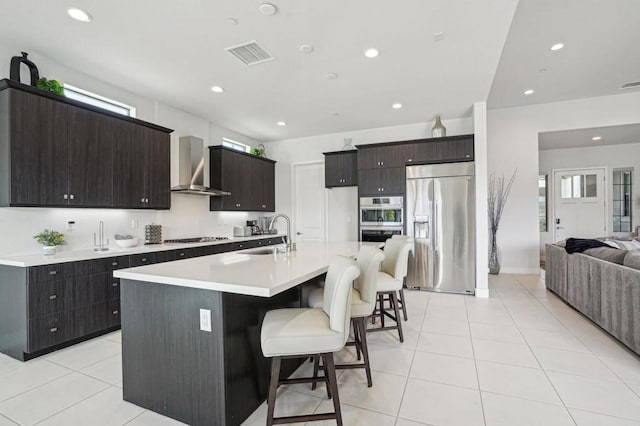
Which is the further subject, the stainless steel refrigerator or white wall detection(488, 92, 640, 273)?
white wall detection(488, 92, 640, 273)

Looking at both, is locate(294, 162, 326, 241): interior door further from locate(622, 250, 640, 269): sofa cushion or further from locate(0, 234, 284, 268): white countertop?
locate(622, 250, 640, 269): sofa cushion

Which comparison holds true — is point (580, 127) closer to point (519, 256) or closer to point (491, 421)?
point (519, 256)

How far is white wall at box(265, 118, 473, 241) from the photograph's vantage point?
17.9 ft

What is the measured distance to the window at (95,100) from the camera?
3.34m

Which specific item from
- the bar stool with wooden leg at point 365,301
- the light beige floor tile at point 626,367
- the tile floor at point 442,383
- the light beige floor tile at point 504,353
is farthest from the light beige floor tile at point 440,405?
the light beige floor tile at point 626,367

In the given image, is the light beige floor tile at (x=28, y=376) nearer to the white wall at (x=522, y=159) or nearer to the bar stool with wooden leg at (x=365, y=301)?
the bar stool with wooden leg at (x=365, y=301)

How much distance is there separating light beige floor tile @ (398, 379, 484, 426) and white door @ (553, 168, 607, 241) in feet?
21.6

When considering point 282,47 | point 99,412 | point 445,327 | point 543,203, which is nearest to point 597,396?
point 445,327

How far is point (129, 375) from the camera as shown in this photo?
6.33 ft

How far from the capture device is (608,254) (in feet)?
9.98

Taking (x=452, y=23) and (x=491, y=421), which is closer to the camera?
(x=491, y=421)

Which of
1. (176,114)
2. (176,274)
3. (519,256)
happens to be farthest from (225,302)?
(519,256)

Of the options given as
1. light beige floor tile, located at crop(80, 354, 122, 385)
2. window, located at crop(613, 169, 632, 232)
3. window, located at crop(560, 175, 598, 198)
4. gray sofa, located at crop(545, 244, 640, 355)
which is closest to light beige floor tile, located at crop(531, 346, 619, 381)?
gray sofa, located at crop(545, 244, 640, 355)

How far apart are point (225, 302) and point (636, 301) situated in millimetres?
3286
